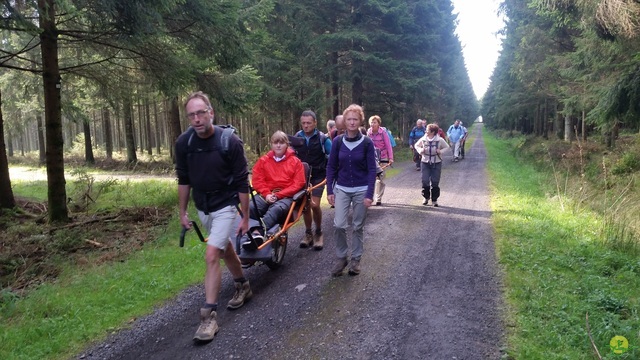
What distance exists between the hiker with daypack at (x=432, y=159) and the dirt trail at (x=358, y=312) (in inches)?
115

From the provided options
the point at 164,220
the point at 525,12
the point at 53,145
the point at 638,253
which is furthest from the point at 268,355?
the point at 525,12

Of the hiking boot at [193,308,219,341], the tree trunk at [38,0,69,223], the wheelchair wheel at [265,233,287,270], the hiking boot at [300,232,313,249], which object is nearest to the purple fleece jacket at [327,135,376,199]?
the wheelchair wheel at [265,233,287,270]

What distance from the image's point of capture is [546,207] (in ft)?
32.2

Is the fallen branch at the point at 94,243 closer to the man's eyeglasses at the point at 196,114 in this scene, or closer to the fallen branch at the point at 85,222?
the fallen branch at the point at 85,222

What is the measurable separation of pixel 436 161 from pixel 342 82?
536 inches

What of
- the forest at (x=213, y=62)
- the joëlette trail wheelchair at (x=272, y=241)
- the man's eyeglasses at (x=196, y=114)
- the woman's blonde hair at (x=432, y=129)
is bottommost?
the joëlette trail wheelchair at (x=272, y=241)

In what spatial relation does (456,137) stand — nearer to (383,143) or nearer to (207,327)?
(383,143)

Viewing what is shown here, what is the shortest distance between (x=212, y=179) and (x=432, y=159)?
22.7 feet

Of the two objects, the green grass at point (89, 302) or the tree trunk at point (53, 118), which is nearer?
the green grass at point (89, 302)

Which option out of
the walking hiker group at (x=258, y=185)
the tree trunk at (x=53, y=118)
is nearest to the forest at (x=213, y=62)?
the tree trunk at (x=53, y=118)

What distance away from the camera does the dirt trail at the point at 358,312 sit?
3.87 meters

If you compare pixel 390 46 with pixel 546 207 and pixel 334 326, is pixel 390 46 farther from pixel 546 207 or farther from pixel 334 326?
pixel 334 326

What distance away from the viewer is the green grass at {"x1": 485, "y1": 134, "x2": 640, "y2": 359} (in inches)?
150

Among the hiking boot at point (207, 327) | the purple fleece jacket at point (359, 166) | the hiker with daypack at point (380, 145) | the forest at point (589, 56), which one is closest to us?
the hiking boot at point (207, 327)
